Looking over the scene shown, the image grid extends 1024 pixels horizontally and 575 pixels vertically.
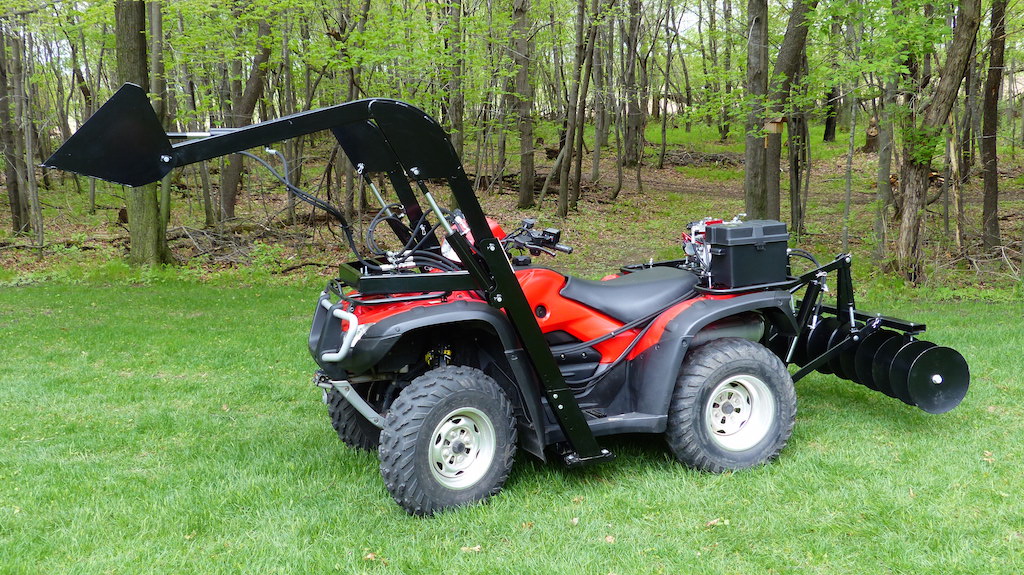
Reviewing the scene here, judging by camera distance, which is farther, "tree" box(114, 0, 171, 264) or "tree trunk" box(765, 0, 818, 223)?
"tree" box(114, 0, 171, 264)

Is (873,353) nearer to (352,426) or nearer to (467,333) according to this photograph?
(467,333)

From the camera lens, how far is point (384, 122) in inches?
135

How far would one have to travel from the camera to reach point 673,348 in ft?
13.7

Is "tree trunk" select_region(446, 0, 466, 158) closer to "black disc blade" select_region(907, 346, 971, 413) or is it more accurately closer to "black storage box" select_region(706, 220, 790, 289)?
"black storage box" select_region(706, 220, 790, 289)

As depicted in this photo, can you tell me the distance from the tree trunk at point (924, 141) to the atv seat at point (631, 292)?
792cm

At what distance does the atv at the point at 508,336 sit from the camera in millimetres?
3523

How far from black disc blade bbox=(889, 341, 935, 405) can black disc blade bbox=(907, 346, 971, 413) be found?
0.08ft

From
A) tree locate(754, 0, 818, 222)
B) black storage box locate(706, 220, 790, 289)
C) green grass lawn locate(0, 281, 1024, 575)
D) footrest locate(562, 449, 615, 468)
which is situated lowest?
green grass lawn locate(0, 281, 1024, 575)

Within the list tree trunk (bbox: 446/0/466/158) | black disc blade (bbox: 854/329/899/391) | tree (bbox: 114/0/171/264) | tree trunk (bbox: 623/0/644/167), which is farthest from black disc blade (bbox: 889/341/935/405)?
tree trunk (bbox: 623/0/644/167)

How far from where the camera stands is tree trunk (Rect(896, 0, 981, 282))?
10.2m

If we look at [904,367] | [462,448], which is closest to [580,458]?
[462,448]

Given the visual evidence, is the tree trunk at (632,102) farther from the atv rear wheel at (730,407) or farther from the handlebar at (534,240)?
the handlebar at (534,240)

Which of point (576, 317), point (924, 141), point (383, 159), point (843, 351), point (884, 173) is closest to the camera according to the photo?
point (383, 159)

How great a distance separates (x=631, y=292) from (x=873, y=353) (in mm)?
1652
